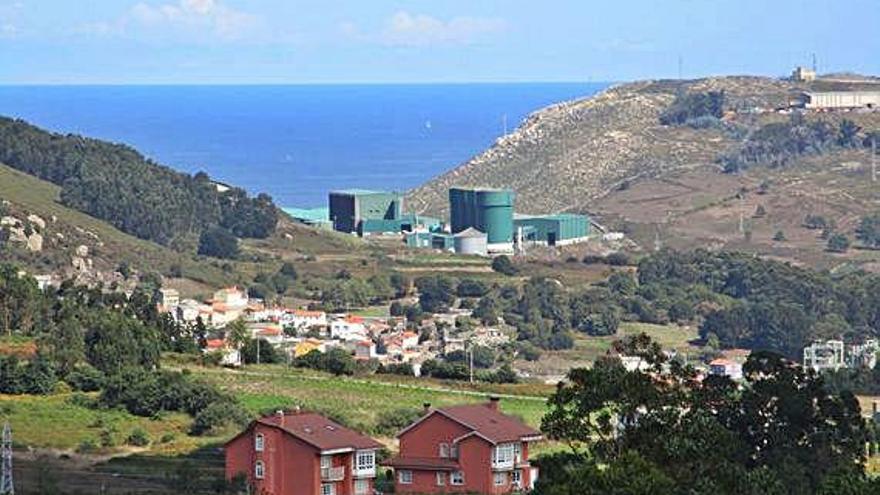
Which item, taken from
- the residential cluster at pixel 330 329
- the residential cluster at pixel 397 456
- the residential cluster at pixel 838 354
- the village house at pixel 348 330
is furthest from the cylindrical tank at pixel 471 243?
the residential cluster at pixel 397 456

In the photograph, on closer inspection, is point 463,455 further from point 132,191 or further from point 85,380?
point 132,191

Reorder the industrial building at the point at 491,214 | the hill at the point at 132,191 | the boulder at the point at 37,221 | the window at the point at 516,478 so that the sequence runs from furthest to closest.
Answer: the industrial building at the point at 491,214
the hill at the point at 132,191
the boulder at the point at 37,221
the window at the point at 516,478

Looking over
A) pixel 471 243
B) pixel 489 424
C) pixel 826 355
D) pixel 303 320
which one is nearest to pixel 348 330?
pixel 303 320

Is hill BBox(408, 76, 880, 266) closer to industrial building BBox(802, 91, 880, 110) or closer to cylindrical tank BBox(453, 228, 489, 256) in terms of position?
industrial building BBox(802, 91, 880, 110)

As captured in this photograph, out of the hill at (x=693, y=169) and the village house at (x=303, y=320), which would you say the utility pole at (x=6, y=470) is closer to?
the village house at (x=303, y=320)

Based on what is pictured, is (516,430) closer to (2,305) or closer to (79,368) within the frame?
(79,368)

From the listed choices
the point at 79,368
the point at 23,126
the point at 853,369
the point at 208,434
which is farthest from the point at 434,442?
the point at 23,126
